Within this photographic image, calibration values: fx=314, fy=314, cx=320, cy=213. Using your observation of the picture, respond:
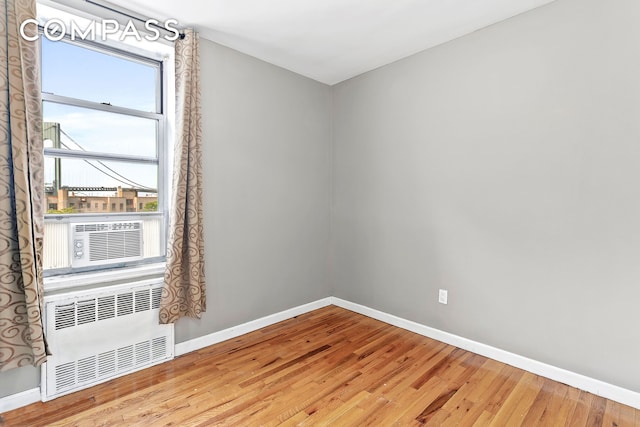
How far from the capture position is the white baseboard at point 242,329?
2514mm

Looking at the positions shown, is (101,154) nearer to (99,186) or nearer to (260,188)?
(99,186)

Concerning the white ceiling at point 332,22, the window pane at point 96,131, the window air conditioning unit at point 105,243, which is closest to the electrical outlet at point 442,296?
the white ceiling at point 332,22

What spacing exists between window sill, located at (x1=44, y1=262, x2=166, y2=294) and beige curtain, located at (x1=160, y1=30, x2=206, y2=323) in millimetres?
148

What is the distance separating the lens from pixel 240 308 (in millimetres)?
2850

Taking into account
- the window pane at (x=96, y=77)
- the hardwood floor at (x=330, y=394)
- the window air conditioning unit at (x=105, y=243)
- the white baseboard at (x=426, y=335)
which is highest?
the window pane at (x=96, y=77)

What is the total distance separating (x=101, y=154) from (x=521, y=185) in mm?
3023

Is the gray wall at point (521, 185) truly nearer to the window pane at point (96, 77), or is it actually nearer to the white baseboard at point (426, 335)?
the white baseboard at point (426, 335)

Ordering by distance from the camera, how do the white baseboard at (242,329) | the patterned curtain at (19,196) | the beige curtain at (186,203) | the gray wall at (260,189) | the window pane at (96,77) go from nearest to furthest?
the patterned curtain at (19,196)
the window pane at (96,77)
the beige curtain at (186,203)
the white baseboard at (242,329)
the gray wall at (260,189)

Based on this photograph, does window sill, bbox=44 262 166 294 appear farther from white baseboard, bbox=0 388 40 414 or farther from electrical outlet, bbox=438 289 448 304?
electrical outlet, bbox=438 289 448 304

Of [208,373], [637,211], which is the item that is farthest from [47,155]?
[637,211]

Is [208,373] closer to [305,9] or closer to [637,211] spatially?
[305,9]

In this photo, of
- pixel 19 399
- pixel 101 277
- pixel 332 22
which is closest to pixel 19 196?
pixel 101 277

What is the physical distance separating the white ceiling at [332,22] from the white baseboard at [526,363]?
247 centimetres

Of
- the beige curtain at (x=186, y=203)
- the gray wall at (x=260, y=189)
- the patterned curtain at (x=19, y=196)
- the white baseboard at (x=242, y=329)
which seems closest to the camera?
the patterned curtain at (x=19, y=196)
